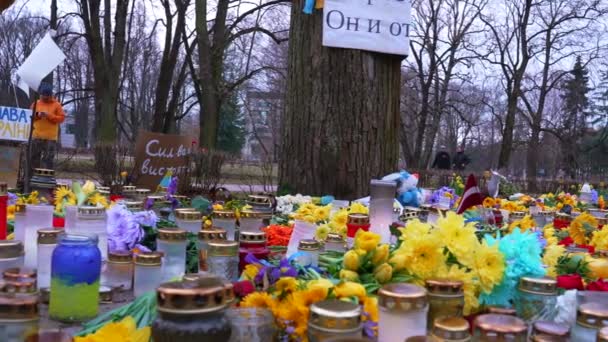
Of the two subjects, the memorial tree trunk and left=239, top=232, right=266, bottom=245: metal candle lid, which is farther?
the memorial tree trunk

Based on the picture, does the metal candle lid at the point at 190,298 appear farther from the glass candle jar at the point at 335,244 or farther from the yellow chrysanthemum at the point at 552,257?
the yellow chrysanthemum at the point at 552,257

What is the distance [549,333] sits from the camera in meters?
1.00

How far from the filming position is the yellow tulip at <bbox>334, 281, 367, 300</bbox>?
47.5 inches

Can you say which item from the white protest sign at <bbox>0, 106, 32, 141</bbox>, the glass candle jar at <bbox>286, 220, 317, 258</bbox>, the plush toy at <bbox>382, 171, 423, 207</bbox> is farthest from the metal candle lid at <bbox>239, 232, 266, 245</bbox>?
the white protest sign at <bbox>0, 106, 32, 141</bbox>

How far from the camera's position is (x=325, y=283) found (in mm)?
1225

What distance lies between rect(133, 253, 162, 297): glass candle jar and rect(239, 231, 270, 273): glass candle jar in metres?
0.23

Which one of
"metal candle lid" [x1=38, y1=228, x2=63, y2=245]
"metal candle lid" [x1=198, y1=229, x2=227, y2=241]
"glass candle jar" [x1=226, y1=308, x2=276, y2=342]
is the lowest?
"glass candle jar" [x1=226, y1=308, x2=276, y2=342]

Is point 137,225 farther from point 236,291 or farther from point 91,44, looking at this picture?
point 91,44

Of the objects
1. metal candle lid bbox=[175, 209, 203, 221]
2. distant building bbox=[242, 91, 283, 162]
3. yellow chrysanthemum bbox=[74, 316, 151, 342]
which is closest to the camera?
yellow chrysanthemum bbox=[74, 316, 151, 342]

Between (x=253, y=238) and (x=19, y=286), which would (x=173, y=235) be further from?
(x=19, y=286)

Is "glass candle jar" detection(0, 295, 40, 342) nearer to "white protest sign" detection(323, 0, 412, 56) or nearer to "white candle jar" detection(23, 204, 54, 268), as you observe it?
"white candle jar" detection(23, 204, 54, 268)

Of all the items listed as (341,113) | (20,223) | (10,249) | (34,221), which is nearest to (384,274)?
(10,249)

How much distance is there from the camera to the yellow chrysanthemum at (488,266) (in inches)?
55.6

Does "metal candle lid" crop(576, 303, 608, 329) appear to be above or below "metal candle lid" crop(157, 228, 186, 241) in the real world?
below
